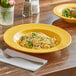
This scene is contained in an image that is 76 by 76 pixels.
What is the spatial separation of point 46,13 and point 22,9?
0.61 ft

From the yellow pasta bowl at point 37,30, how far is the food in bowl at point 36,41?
3 cm

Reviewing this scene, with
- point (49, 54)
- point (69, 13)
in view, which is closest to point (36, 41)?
point (49, 54)

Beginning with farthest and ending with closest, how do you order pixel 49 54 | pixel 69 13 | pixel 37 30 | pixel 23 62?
pixel 69 13
pixel 37 30
pixel 49 54
pixel 23 62

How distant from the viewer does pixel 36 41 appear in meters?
1.50

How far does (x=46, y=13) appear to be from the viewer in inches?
78.4

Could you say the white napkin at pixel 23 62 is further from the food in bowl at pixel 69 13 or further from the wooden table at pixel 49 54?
the food in bowl at pixel 69 13

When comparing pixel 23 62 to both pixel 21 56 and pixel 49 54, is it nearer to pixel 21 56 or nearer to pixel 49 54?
pixel 21 56

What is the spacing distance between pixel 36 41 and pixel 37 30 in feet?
0.63

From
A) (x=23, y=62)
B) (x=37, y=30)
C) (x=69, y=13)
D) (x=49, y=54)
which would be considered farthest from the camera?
(x=69, y=13)

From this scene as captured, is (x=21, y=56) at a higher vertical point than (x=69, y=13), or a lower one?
lower

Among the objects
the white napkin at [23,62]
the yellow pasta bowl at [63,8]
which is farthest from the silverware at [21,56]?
the yellow pasta bowl at [63,8]

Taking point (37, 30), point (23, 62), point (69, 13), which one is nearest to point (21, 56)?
point (23, 62)

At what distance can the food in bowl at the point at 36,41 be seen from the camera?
148cm

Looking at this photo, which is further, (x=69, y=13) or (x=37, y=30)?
(x=69, y=13)
